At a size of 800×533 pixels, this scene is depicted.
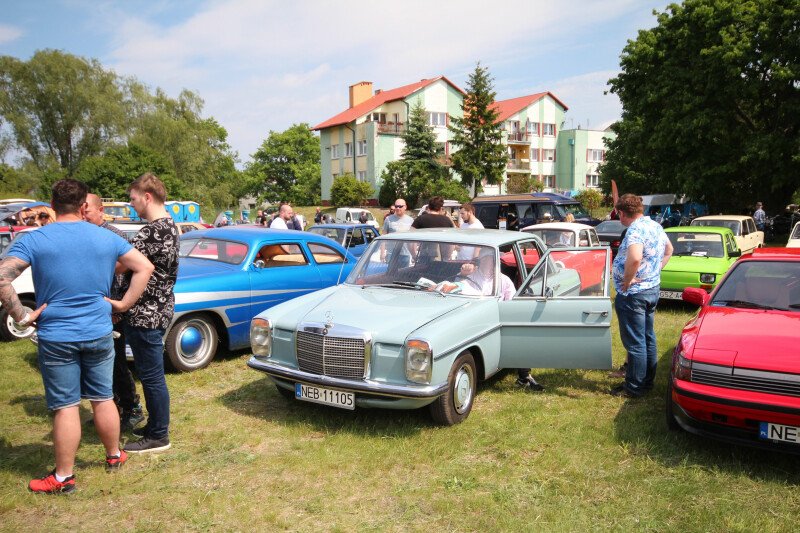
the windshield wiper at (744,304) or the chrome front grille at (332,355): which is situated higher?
the windshield wiper at (744,304)

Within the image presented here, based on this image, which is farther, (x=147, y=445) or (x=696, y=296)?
(x=696, y=296)

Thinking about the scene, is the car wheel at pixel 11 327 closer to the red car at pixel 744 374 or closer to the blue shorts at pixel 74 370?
the blue shorts at pixel 74 370

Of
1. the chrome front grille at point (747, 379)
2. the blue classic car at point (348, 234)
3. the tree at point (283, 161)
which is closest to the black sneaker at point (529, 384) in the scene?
the chrome front grille at point (747, 379)

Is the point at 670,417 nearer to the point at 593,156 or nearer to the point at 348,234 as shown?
the point at 348,234

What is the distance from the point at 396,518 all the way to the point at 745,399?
99.1 inches

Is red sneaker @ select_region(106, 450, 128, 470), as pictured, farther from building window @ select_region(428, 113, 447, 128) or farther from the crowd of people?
building window @ select_region(428, 113, 447, 128)

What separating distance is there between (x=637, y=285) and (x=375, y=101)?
54357 mm

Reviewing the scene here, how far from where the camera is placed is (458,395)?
5090 mm

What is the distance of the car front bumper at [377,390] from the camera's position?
456 cm

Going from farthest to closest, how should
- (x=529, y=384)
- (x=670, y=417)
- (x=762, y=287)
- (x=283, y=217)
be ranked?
(x=283, y=217) < (x=529, y=384) < (x=762, y=287) < (x=670, y=417)

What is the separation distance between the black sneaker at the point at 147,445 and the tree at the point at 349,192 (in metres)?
45.1

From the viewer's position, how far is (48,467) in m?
4.31

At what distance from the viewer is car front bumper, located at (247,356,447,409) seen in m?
4.56

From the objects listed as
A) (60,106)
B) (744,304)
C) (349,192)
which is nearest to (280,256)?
(744,304)
